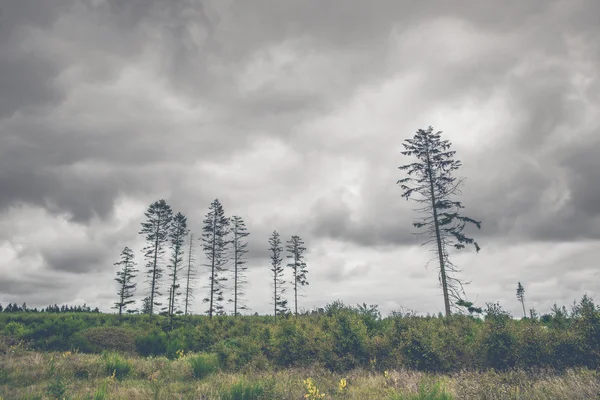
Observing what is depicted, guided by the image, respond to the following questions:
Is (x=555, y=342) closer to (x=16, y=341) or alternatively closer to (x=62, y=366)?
(x=62, y=366)

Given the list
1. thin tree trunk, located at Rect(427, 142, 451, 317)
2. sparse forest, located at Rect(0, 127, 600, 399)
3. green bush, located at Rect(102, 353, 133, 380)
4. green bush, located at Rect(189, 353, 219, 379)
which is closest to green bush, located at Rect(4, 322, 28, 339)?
sparse forest, located at Rect(0, 127, 600, 399)

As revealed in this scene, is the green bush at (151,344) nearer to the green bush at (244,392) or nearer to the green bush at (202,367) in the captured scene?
the green bush at (202,367)

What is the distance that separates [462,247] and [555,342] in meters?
15.0

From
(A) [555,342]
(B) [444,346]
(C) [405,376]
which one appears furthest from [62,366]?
(A) [555,342]

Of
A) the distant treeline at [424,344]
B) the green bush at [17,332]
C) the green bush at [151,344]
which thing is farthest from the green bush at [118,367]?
the green bush at [17,332]

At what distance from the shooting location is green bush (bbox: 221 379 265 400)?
30.0 feet

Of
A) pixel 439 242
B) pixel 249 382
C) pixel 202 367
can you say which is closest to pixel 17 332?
pixel 202 367

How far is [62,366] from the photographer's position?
14.3 m

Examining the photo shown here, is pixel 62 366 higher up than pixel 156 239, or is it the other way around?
pixel 156 239

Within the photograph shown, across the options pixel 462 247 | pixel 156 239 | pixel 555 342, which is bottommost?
pixel 555 342

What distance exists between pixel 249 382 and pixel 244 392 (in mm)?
1096

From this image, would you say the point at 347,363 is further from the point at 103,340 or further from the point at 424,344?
the point at 103,340

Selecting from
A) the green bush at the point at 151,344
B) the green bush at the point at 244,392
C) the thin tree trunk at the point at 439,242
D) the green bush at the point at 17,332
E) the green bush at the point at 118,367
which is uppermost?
the thin tree trunk at the point at 439,242

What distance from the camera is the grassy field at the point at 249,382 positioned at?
8391 millimetres
